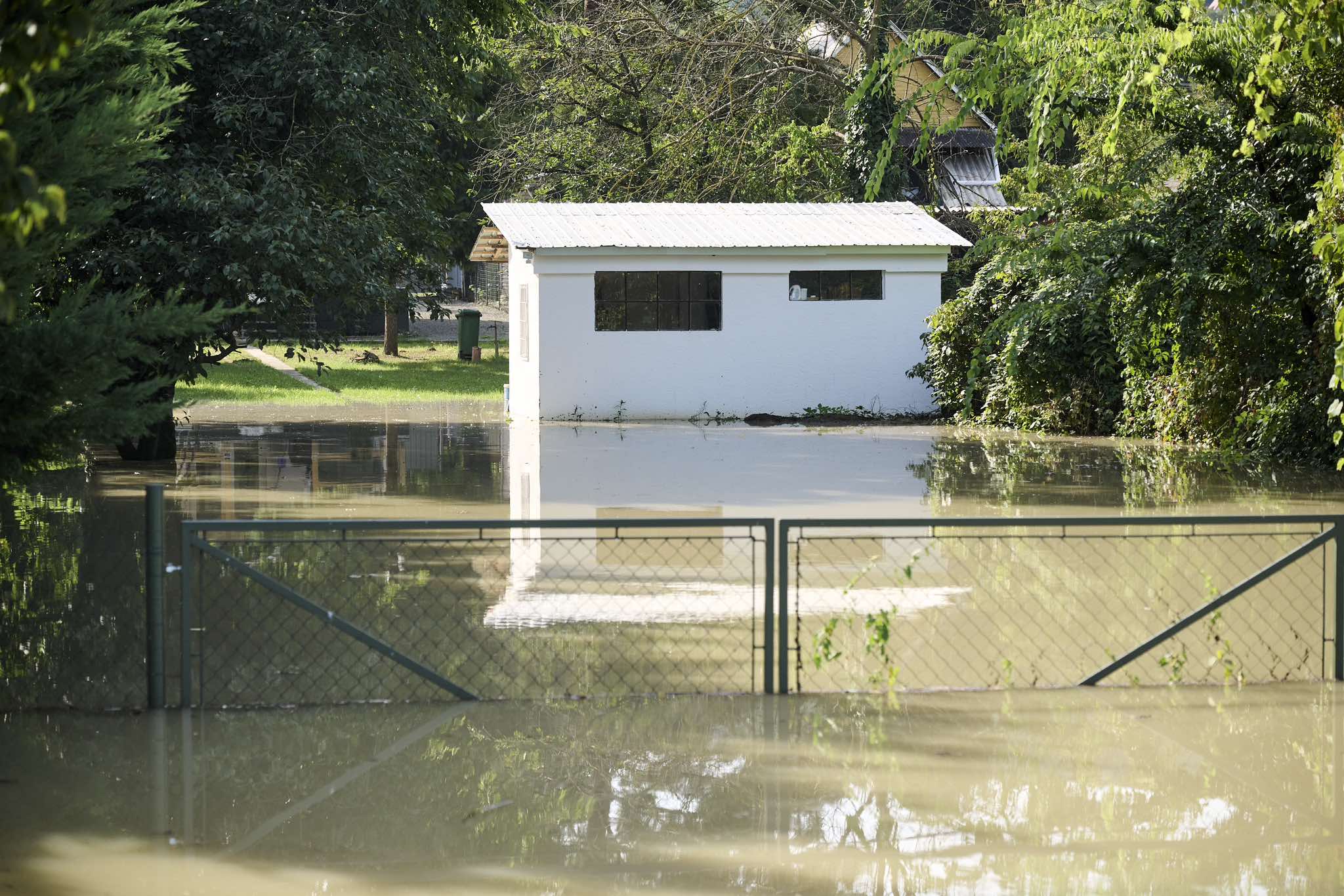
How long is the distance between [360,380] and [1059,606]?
25.7m

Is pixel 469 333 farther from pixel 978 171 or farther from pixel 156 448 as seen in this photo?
pixel 156 448

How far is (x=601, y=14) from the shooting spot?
3128 cm

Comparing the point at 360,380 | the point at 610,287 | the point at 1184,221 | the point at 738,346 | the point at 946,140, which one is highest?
the point at 946,140

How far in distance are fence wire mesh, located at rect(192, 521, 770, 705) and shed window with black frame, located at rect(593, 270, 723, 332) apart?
1290 centimetres

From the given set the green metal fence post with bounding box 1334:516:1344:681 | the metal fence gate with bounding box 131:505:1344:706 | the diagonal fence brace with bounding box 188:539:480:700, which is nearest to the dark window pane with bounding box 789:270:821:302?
the metal fence gate with bounding box 131:505:1344:706

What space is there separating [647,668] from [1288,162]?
11.4m

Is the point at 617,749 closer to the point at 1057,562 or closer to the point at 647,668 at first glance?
the point at 647,668

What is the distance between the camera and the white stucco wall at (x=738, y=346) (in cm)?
2405

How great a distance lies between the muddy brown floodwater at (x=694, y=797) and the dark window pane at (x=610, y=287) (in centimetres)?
1806

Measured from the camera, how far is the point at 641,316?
80.3 ft

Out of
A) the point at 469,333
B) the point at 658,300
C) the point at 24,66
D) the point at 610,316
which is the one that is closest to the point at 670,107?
the point at 658,300

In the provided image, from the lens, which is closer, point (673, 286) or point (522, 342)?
point (673, 286)

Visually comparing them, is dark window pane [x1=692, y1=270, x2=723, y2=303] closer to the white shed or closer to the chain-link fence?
the white shed

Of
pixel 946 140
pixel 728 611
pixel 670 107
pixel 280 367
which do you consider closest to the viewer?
pixel 728 611
